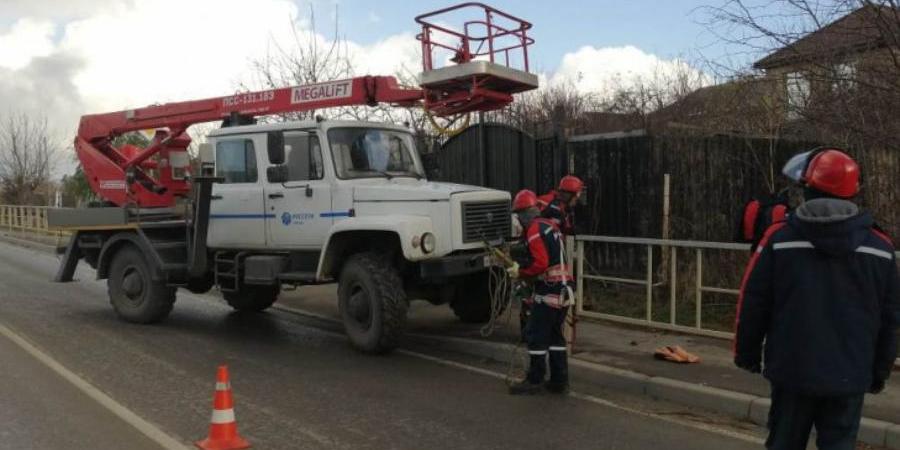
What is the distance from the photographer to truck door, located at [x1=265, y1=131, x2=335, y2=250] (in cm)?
834

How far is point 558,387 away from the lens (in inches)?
255

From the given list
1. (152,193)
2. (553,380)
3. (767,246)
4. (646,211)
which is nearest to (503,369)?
(553,380)

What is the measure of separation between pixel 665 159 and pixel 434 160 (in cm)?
304

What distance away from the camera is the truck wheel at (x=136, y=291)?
9750 mm

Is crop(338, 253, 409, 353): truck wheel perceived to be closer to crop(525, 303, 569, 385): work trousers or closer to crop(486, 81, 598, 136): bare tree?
crop(525, 303, 569, 385): work trousers

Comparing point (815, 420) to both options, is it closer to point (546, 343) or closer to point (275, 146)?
point (546, 343)

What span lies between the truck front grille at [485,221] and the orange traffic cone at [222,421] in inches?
135

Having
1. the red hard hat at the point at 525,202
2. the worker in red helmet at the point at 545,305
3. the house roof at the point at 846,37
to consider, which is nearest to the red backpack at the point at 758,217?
the worker in red helmet at the point at 545,305

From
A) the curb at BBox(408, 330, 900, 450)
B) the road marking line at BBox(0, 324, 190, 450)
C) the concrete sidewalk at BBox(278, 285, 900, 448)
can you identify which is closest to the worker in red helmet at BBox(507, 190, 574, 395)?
the curb at BBox(408, 330, 900, 450)

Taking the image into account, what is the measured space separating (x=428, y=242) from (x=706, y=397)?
2.95 m

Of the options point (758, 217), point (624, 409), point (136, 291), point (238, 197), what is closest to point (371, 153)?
point (238, 197)

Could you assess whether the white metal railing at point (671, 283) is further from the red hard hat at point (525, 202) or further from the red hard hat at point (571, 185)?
the red hard hat at point (525, 202)

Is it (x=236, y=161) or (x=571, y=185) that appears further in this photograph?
(x=236, y=161)

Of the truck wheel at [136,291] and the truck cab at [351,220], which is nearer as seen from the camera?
the truck cab at [351,220]
